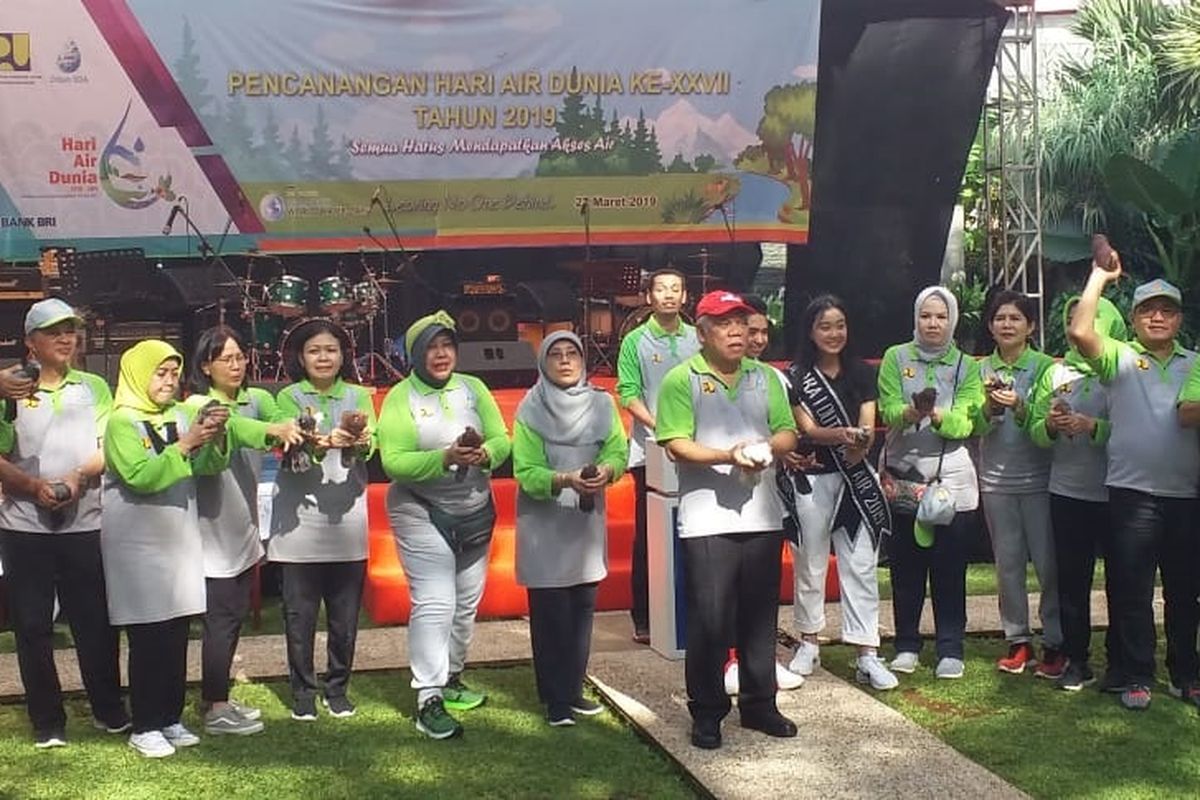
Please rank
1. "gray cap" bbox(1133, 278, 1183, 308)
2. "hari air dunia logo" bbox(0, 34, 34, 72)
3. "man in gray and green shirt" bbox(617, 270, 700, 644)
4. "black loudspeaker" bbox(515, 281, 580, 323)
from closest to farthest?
1. "gray cap" bbox(1133, 278, 1183, 308)
2. "man in gray and green shirt" bbox(617, 270, 700, 644)
3. "hari air dunia logo" bbox(0, 34, 34, 72)
4. "black loudspeaker" bbox(515, 281, 580, 323)

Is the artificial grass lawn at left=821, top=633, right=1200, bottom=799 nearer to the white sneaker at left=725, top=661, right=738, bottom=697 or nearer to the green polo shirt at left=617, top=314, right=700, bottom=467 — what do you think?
the white sneaker at left=725, top=661, right=738, bottom=697

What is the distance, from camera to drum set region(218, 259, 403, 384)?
954cm

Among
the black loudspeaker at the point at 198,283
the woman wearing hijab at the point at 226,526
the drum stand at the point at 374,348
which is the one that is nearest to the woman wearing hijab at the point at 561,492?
the woman wearing hijab at the point at 226,526

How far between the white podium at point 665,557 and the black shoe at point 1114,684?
1645 mm

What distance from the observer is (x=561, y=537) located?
17.1 feet

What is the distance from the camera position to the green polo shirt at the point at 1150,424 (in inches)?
209

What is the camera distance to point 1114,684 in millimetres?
5719

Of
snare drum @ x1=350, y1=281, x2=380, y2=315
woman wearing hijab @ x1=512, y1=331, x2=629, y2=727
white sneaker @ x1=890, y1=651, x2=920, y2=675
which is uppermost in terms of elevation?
snare drum @ x1=350, y1=281, x2=380, y2=315

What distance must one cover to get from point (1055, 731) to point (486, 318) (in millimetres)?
5436

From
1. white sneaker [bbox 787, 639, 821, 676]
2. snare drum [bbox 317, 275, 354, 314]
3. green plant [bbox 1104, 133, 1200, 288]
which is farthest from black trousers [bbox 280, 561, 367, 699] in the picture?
green plant [bbox 1104, 133, 1200, 288]

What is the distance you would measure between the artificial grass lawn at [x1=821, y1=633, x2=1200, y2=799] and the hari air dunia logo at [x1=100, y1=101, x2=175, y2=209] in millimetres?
5386

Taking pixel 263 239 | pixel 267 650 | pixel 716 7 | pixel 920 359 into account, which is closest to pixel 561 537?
pixel 920 359

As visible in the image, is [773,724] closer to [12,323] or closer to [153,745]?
[153,745]

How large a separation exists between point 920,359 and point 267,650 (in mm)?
3097
